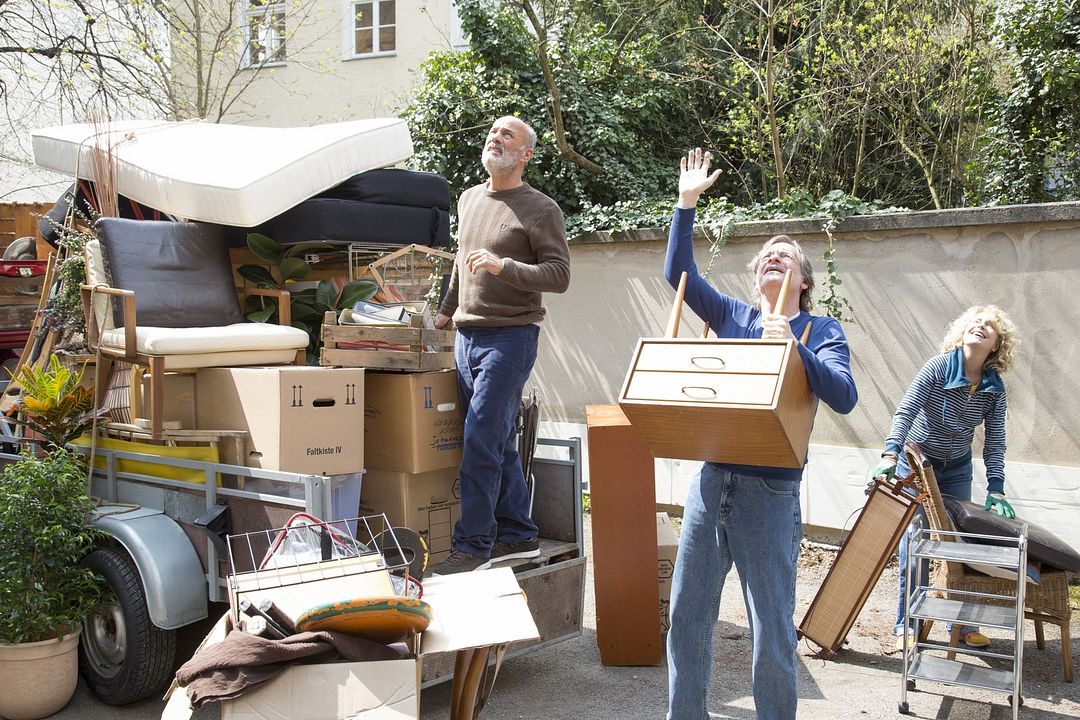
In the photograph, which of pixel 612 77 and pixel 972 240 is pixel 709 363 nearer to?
pixel 972 240

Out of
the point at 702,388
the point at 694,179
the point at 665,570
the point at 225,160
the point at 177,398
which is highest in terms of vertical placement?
the point at 225,160

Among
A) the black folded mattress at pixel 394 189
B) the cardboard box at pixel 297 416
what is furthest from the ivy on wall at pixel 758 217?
the cardboard box at pixel 297 416

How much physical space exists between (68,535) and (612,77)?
8.56 m

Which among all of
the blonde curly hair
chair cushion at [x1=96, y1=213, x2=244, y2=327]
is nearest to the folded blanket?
Answer: chair cushion at [x1=96, y1=213, x2=244, y2=327]

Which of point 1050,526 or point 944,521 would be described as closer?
point 944,521

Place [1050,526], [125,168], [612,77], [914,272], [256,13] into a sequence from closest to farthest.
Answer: [125,168] → [1050,526] → [914,272] → [612,77] → [256,13]

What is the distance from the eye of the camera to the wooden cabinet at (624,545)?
4.67 metres

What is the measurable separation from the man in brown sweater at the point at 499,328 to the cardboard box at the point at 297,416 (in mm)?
504

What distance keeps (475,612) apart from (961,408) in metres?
3.08

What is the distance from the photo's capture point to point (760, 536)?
3041 millimetres

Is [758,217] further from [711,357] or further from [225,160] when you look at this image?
[711,357]

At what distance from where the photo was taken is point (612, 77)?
1115cm

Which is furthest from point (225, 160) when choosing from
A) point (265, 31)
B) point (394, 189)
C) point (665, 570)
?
point (265, 31)

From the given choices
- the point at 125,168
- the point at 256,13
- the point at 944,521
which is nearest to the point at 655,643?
the point at 944,521
